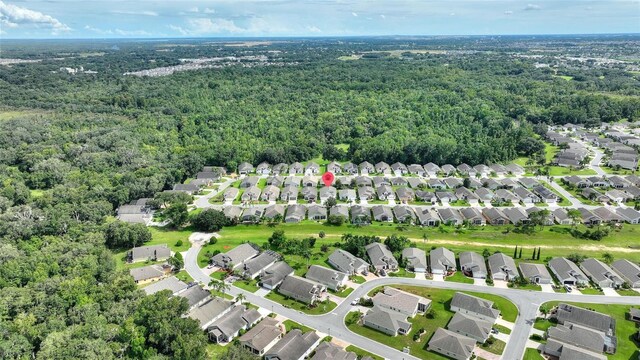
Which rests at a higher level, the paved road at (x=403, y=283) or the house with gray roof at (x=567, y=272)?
the house with gray roof at (x=567, y=272)

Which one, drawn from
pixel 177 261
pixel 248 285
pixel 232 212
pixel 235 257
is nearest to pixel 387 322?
pixel 248 285

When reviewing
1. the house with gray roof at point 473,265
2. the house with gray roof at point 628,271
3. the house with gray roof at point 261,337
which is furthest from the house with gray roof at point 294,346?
the house with gray roof at point 628,271

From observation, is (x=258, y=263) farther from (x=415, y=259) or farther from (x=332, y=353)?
(x=415, y=259)

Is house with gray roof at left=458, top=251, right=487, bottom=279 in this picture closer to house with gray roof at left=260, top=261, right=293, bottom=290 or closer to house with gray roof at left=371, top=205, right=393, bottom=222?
house with gray roof at left=371, top=205, right=393, bottom=222

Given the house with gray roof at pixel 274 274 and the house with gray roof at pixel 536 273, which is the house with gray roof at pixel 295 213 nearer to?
the house with gray roof at pixel 274 274

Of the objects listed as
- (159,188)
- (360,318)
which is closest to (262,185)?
(159,188)

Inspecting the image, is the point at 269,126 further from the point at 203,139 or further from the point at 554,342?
the point at 554,342

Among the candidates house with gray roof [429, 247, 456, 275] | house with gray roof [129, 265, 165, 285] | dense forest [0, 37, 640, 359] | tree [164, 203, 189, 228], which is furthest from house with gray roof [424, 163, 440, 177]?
house with gray roof [129, 265, 165, 285]
